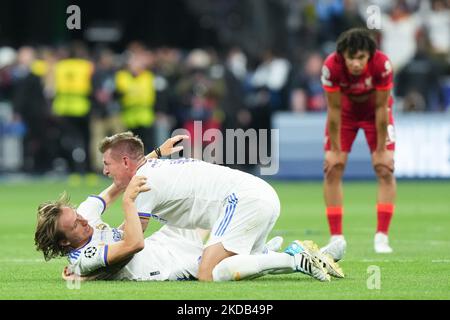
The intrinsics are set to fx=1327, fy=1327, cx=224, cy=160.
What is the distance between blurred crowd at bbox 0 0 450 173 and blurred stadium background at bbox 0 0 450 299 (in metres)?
0.03

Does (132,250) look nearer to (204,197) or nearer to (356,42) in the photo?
(204,197)

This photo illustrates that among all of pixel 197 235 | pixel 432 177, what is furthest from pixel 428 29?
pixel 197 235

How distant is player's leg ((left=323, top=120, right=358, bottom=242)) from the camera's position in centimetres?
1307

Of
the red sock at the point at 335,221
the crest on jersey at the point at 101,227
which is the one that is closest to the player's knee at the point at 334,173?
the red sock at the point at 335,221

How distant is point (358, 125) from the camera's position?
13.1 meters

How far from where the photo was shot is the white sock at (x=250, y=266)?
380 inches

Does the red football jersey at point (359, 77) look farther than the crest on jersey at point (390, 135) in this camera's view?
No

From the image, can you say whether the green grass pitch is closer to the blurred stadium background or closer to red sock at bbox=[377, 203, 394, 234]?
red sock at bbox=[377, 203, 394, 234]

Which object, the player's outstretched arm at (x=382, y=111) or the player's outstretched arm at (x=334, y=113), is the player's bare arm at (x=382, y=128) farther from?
the player's outstretched arm at (x=334, y=113)

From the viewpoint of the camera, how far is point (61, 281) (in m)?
9.98

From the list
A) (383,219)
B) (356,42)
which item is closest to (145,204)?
(356,42)

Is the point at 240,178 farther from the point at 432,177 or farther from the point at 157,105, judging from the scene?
the point at 157,105

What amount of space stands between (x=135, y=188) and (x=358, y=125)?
4.34 m

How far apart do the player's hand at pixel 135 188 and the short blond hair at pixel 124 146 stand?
0.40m
